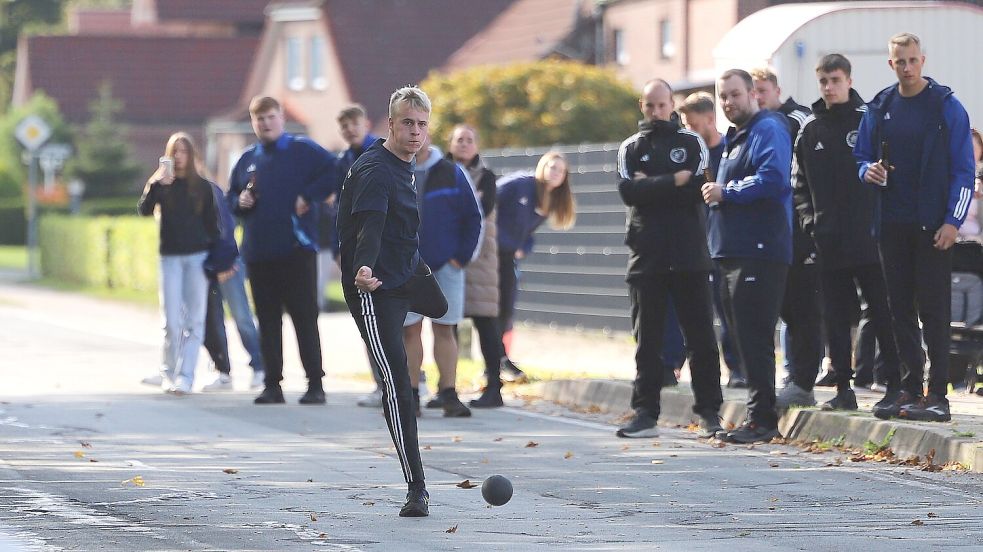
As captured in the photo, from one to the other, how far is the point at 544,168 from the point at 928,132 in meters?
5.37

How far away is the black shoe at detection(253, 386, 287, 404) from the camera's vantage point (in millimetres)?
13852

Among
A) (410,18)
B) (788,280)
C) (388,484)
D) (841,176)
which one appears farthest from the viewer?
(410,18)

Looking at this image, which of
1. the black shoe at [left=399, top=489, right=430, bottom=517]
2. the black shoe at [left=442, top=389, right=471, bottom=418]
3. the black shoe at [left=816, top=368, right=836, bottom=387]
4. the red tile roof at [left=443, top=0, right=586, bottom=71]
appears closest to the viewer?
the black shoe at [left=399, top=489, right=430, bottom=517]

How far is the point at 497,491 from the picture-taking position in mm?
8602

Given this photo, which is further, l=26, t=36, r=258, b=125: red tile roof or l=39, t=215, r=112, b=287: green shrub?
l=26, t=36, r=258, b=125: red tile roof

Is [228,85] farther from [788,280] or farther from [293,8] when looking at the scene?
[788,280]

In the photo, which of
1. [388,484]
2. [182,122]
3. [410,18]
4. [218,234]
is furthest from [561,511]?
[182,122]

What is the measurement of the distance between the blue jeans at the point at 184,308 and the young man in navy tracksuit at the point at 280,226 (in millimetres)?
963

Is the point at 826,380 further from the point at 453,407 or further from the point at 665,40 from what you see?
the point at 665,40

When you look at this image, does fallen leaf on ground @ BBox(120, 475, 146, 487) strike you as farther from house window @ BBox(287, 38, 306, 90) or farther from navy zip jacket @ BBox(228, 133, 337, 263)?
house window @ BBox(287, 38, 306, 90)

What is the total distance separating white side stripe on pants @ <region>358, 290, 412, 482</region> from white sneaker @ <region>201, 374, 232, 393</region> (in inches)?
256

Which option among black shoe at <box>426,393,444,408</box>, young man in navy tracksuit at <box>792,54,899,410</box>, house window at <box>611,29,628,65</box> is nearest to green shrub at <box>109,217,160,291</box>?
black shoe at <box>426,393,444,408</box>

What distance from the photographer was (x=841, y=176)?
1138 centimetres

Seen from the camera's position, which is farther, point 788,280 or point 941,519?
point 788,280
